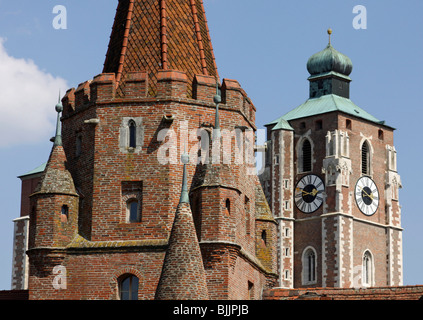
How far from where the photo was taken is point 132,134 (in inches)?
2021

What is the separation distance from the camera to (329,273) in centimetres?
11681

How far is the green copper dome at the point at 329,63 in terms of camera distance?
126375 mm

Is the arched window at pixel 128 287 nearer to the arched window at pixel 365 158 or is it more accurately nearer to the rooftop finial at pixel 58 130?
the rooftop finial at pixel 58 130

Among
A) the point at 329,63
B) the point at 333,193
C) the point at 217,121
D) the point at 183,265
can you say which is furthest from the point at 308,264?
the point at 183,265

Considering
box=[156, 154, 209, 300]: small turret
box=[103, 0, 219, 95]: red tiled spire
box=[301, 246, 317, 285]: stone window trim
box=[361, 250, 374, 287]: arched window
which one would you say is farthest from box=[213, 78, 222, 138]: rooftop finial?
box=[361, 250, 374, 287]: arched window

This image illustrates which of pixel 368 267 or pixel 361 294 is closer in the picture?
pixel 361 294

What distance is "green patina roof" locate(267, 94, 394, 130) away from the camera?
121m

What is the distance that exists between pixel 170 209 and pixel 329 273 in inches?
2672

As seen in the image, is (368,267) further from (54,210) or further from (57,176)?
(54,210)

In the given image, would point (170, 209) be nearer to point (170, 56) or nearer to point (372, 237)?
point (170, 56)

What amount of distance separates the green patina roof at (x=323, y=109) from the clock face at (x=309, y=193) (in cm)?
458

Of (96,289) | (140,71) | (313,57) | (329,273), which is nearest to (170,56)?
(140,71)

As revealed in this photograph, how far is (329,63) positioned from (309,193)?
12.2 metres
